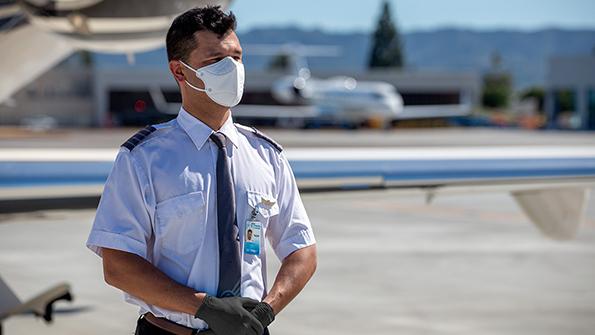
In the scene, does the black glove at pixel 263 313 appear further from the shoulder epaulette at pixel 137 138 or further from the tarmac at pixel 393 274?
the tarmac at pixel 393 274

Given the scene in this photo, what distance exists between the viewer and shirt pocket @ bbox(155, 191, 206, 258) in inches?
103

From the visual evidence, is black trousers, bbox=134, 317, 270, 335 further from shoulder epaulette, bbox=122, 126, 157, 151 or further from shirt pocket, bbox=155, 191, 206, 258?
shoulder epaulette, bbox=122, 126, 157, 151

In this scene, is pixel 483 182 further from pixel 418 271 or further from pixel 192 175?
pixel 418 271

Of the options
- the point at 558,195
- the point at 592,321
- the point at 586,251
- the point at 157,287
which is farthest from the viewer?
the point at 586,251

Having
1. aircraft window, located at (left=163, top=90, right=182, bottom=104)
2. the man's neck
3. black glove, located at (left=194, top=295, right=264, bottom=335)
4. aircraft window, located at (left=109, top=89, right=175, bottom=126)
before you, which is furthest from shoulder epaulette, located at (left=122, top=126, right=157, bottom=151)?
aircraft window, located at (left=163, top=90, right=182, bottom=104)

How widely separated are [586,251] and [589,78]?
60863 millimetres

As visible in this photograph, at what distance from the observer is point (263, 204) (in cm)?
273

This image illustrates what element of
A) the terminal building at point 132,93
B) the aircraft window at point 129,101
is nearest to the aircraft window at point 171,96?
the terminal building at point 132,93

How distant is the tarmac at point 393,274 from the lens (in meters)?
7.22

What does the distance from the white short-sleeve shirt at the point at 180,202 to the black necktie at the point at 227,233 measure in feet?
0.07

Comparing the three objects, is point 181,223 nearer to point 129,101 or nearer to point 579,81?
point 579,81

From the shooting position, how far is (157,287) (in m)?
2.56

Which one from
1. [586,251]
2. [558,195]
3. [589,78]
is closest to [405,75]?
[589,78]

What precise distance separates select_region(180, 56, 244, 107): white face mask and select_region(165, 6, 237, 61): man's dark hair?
62 mm
